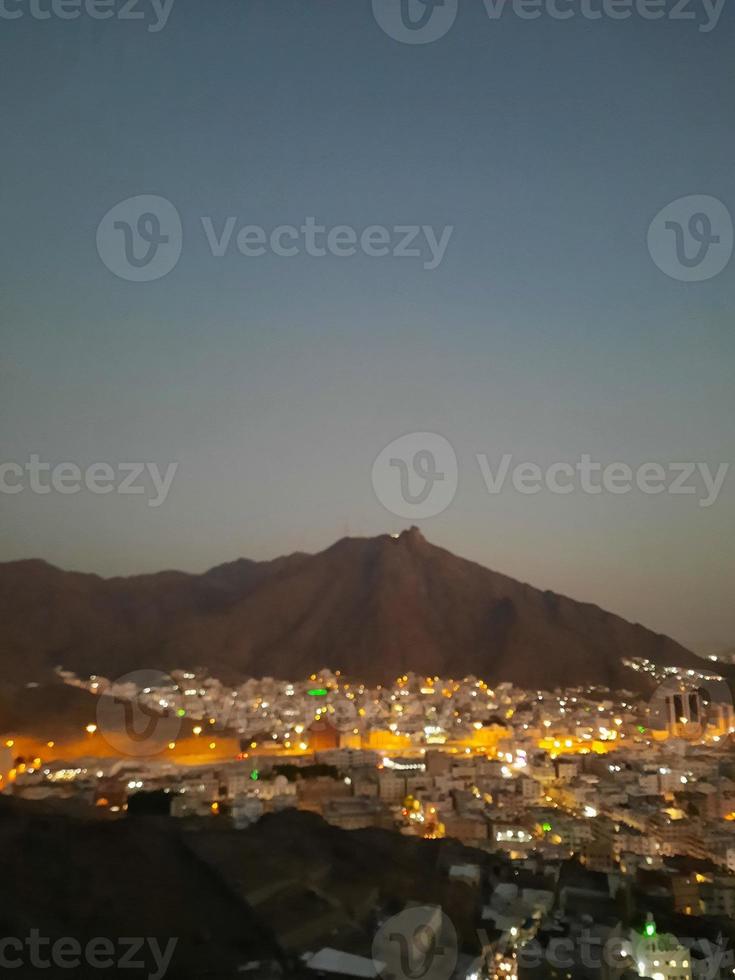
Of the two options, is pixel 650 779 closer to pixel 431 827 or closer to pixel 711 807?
pixel 711 807

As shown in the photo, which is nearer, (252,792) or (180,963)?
(180,963)

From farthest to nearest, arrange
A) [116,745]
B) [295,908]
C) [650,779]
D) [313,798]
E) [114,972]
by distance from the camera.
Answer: [116,745], [650,779], [313,798], [295,908], [114,972]

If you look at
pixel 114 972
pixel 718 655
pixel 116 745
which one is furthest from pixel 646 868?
pixel 718 655

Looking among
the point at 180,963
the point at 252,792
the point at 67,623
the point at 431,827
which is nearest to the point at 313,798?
the point at 252,792

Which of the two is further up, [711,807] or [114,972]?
[114,972]

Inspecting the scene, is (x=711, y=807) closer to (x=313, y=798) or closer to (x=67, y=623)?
(x=313, y=798)

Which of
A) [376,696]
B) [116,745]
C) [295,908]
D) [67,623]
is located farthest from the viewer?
[376,696]
